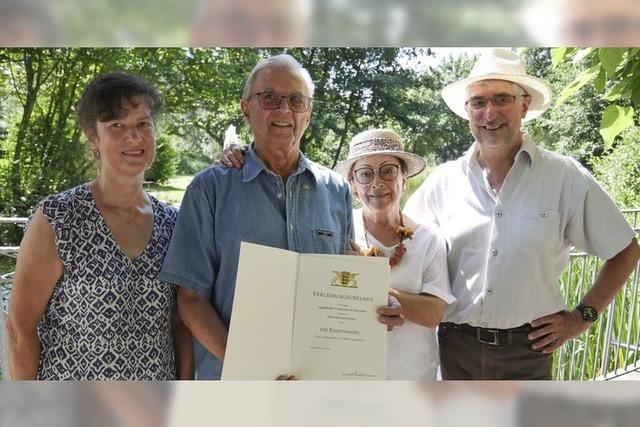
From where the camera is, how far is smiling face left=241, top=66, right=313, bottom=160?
1.49 meters

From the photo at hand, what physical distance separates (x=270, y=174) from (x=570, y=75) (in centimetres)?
201

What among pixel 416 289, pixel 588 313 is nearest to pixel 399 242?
pixel 416 289

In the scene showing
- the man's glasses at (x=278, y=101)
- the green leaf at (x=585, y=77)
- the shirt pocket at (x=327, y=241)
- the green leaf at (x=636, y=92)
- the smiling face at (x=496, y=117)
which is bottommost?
the shirt pocket at (x=327, y=241)

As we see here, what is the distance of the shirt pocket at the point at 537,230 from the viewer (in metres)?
1.77

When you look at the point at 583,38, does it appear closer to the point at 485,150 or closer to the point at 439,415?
the point at 439,415

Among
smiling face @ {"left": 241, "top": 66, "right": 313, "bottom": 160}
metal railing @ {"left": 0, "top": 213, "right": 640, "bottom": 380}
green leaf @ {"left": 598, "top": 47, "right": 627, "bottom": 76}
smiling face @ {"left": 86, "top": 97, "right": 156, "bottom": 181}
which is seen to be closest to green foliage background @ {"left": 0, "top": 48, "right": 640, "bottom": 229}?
metal railing @ {"left": 0, "top": 213, "right": 640, "bottom": 380}

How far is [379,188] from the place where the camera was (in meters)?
1.73

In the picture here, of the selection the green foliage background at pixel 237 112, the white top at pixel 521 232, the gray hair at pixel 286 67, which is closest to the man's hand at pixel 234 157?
the gray hair at pixel 286 67

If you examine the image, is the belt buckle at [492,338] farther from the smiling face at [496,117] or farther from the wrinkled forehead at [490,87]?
the wrinkled forehead at [490,87]

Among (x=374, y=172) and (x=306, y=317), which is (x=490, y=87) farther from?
(x=306, y=317)

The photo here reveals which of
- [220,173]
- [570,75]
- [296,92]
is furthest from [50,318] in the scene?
[570,75]

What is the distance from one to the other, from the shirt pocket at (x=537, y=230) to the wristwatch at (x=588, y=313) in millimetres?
209

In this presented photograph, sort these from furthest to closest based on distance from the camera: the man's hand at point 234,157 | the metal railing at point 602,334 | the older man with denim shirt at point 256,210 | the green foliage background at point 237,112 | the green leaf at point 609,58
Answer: the metal railing at point 602,334
the green foliage background at point 237,112
the man's hand at point 234,157
the older man with denim shirt at point 256,210
the green leaf at point 609,58

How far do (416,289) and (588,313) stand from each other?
504 millimetres
